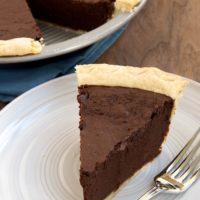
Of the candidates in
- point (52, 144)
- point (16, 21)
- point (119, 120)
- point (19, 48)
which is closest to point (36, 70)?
point (19, 48)

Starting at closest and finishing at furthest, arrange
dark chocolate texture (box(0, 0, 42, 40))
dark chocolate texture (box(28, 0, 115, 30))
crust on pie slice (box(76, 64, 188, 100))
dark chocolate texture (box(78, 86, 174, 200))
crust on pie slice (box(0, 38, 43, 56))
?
Result: 1. dark chocolate texture (box(78, 86, 174, 200))
2. crust on pie slice (box(76, 64, 188, 100))
3. crust on pie slice (box(0, 38, 43, 56))
4. dark chocolate texture (box(0, 0, 42, 40))
5. dark chocolate texture (box(28, 0, 115, 30))

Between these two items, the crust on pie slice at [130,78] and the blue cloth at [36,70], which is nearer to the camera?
the crust on pie slice at [130,78]

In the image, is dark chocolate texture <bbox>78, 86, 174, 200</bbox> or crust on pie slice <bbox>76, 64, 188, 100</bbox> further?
crust on pie slice <bbox>76, 64, 188, 100</bbox>

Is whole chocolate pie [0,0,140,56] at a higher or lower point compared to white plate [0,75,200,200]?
higher

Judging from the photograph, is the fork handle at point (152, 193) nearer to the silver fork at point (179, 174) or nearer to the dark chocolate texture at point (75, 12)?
the silver fork at point (179, 174)

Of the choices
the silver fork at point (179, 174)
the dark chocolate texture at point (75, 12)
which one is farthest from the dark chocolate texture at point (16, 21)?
the silver fork at point (179, 174)

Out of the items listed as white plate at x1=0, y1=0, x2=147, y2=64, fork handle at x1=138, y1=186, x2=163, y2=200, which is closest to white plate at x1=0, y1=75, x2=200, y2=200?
fork handle at x1=138, y1=186, x2=163, y2=200

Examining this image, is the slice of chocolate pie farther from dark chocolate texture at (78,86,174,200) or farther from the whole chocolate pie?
the whole chocolate pie

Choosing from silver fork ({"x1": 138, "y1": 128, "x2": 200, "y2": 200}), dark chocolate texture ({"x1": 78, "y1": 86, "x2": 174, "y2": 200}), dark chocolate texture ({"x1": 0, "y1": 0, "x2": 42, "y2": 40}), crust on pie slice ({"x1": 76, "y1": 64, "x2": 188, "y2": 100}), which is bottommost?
silver fork ({"x1": 138, "y1": 128, "x2": 200, "y2": 200})
